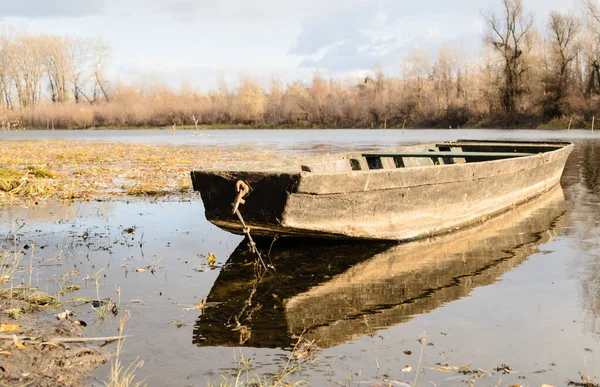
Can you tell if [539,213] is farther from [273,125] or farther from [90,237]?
[273,125]

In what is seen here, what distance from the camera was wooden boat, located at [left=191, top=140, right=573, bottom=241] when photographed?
276 inches

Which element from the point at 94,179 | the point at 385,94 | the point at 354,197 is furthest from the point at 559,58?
the point at 354,197

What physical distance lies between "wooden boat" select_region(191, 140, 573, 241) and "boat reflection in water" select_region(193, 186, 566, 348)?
34 cm

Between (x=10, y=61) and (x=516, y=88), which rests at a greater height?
(x=10, y=61)

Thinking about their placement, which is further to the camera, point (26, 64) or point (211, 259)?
point (26, 64)

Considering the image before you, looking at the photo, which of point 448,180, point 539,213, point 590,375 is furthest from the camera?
point 539,213

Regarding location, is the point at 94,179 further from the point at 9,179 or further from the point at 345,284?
the point at 345,284

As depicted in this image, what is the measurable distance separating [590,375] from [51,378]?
11.4 feet

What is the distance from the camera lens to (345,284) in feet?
22.0

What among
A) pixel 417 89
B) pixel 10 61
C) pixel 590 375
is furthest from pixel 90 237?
pixel 10 61

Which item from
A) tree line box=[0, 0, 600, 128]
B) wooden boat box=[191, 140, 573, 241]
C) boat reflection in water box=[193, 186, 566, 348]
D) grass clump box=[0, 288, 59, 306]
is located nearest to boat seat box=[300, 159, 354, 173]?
wooden boat box=[191, 140, 573, 241]

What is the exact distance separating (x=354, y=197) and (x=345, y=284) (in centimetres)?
121

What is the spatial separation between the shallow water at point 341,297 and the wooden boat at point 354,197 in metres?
0.35

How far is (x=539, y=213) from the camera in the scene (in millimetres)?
11625
